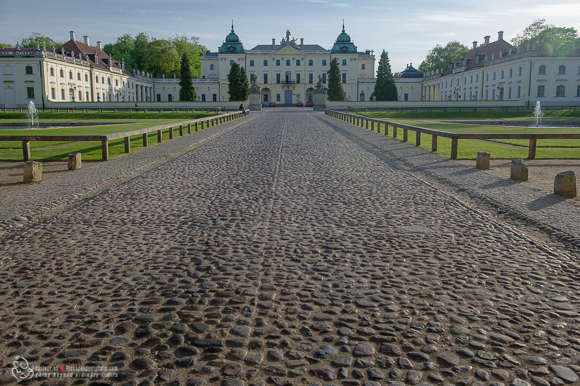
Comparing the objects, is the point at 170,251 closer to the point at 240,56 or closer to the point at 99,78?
the point at 99,78

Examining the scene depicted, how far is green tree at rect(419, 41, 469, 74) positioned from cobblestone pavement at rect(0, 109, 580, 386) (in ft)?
366

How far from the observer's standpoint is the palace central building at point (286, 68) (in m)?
109

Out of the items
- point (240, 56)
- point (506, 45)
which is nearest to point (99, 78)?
point (240, 56)

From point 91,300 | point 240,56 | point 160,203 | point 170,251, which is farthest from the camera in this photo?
point 240,56

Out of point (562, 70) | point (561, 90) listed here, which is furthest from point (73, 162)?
point (562, 70)

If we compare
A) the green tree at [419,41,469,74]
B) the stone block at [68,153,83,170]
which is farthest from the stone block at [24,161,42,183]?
the green tree at [419,41,469,74]

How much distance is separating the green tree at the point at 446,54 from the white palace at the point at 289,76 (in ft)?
17.1

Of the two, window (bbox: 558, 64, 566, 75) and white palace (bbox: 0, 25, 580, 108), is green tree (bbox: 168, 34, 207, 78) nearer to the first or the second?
white palace (bbox: 0, 25, 580, 108)

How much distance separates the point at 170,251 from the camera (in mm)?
5422

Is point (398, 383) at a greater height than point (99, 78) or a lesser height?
lesser

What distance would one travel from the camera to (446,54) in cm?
11169

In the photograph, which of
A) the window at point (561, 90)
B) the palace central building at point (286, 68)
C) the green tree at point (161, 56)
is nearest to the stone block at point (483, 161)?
the window at point (561, 90)

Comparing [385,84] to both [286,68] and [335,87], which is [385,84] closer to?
[335,87]

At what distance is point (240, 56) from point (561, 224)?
109 metres
